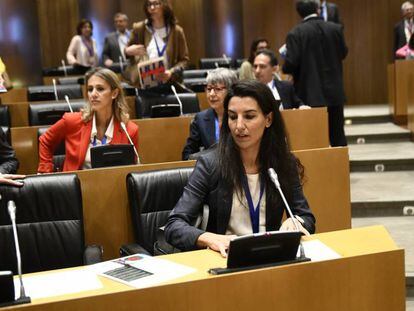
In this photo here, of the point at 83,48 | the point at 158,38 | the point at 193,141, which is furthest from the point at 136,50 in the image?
the point at 83,48

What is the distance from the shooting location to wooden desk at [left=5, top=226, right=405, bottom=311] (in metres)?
1.80

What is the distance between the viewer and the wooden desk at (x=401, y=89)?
6781 millimetres

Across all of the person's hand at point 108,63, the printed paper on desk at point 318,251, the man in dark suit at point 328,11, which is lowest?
the printed paper on desk at point 318,251

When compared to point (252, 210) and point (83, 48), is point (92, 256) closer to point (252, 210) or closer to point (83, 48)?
point (252, 210)

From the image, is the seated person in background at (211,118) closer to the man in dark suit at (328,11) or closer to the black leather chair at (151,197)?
the black leather chair at (151,197)

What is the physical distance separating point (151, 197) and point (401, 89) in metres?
4.72

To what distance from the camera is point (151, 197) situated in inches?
117

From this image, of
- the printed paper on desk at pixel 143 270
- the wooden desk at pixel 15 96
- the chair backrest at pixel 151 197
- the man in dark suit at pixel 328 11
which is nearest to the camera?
the printed paper on desk at pixel 143 270

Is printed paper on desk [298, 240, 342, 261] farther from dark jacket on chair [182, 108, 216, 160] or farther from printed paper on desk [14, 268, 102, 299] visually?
dark jacket on chair [182, 108, 216, 160]

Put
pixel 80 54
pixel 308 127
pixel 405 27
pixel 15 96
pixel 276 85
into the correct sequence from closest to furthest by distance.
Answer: pixel 308 127, pixel 276 85, pixel 15 96, pixel 405 27, pixel 80 54

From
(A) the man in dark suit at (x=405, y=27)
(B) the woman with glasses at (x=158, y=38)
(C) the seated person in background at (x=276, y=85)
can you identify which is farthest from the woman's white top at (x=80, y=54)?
(C) the seated person in background at (x=276, y=85)

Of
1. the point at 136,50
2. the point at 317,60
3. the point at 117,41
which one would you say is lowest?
the point at 317,60

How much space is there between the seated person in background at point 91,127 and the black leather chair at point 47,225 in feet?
3.17

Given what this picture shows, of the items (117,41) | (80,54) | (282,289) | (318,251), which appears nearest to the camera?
(282,289)
